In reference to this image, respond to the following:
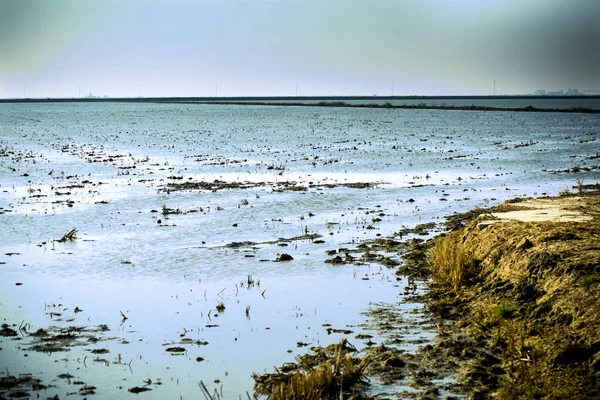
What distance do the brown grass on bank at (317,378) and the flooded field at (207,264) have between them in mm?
343

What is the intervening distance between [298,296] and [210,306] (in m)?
1.74

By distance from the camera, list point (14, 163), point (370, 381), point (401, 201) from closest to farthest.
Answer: point (370, 381) < point (401, 201) < point (14, 163)

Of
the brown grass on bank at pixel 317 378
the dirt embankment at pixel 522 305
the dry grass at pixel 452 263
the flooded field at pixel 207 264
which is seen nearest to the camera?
the brown grass on bank at pixel 317 378

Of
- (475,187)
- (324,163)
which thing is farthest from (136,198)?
(324,163)

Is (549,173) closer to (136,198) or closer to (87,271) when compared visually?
(136,198)

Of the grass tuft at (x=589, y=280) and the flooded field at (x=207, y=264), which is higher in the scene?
the grass tuft at (x=589, y=280)

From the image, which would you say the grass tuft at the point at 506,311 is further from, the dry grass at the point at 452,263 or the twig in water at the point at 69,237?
the twig in water at the point at 69,237

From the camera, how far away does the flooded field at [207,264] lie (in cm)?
1023

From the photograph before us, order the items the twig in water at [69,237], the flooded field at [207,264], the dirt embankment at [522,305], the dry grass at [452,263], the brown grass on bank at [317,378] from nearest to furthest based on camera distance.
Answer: the brown grass on bank at [317,378] < the dirt embankment at [522,305] < the flooded field at [207,264] < the dry grass at [452,263] < the twig in water at [69,237]

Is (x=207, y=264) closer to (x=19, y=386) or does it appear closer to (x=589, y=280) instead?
(x=19, y=386)

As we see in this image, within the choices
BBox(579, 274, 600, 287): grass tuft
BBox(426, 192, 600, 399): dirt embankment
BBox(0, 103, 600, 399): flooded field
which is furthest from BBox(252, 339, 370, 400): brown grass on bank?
BBox(579, 274, 600, 287): grass tuft

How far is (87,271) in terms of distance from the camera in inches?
610

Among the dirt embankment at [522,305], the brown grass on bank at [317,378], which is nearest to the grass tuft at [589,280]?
the dirt embankment at [522,305]

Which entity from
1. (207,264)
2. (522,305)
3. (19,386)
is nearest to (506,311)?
(522,305)
